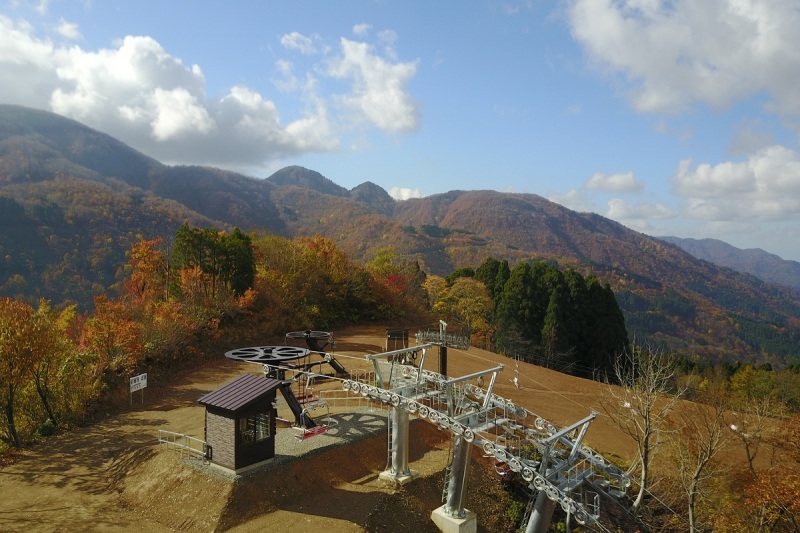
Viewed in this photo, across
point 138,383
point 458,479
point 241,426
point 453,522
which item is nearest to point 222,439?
point 241,426

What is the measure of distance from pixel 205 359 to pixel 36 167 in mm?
131695

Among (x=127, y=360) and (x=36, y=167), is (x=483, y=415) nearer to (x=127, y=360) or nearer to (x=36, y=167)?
(x=127, y=360)

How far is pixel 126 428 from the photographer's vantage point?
23078 mm

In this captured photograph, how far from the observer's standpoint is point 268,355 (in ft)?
75.8

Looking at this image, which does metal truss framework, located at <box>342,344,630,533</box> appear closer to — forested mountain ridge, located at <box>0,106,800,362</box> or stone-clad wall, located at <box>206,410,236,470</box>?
stone-clad wall, located at <box>206,410,236,470</box>

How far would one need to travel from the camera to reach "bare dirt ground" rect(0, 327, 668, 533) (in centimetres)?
1579

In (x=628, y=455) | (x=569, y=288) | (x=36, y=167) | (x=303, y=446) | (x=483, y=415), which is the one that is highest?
(x=36, y=167)

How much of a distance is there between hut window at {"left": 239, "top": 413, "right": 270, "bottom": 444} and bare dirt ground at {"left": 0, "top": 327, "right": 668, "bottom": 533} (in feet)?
3.74

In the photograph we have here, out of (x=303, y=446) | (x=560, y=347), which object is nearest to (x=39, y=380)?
(x=303, y=446)

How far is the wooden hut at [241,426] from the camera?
57.3 feet

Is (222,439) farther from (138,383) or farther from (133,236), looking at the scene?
(133,236)

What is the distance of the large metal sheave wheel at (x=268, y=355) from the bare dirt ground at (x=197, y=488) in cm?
344

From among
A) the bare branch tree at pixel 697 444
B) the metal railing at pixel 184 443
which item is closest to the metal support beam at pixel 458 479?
the bare branch tree at pixel 697 444

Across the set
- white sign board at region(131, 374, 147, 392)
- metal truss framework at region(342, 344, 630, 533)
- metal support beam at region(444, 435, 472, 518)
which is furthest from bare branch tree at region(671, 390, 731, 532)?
white sign board at region(131, 374, 147, 392)
